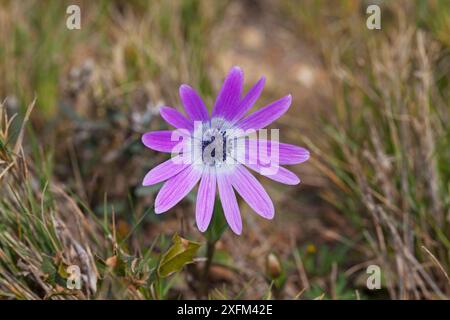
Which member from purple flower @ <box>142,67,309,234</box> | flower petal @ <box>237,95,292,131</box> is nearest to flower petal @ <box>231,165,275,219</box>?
purple flower @ <box>142,67,309,234</box>

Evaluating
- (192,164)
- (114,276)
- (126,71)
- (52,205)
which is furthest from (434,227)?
(126,71)

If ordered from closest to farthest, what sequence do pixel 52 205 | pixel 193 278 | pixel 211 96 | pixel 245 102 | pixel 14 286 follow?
pixel 245 102 < pixel 14 286 < pixel 52 205 < pixel 193 278 < pixel 211 96

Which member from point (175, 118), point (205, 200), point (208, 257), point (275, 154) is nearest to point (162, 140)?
point (175, 118)

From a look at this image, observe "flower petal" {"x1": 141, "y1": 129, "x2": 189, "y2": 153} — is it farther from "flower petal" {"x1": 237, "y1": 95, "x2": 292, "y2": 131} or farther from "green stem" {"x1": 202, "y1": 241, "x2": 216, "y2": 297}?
"green stem" {"x1": 202, "y1": 241, "x2": 216, "y2": 297}

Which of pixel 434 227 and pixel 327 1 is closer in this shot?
pixel 434 227

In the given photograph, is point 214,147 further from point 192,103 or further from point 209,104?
point 209,104
